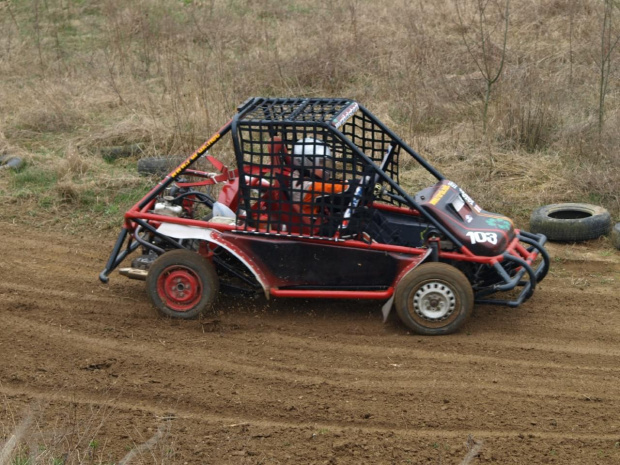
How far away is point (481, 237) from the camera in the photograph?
20.8 feet

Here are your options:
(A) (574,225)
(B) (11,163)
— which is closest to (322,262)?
(A) (574,225)

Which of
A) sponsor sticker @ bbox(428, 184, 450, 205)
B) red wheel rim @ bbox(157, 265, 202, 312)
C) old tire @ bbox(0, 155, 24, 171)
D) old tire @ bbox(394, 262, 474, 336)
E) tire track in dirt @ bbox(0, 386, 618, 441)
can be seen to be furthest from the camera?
old tire @ bbox(0, 155, 24, 171)

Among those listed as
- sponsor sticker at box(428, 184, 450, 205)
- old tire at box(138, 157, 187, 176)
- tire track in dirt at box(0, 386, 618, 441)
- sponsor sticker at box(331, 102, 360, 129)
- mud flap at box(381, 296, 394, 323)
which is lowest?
tire track in dirt at box(0, 386, 618, 441)

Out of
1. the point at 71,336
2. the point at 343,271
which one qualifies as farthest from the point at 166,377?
the point at 343,271

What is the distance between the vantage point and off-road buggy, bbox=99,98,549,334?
620 centimetres

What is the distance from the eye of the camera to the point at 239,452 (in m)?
4.84

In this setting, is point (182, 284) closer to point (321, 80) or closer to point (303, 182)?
point (303, 182)

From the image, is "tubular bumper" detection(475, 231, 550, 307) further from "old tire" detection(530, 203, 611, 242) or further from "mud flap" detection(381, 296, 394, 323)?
"old tire" detection(530, 203, 611, 242)

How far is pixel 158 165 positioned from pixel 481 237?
15.4ft

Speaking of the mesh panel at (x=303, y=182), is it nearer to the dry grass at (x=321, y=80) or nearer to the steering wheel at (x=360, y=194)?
the steering wheel at (x=360, y=194)

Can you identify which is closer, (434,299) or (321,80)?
(434,299)

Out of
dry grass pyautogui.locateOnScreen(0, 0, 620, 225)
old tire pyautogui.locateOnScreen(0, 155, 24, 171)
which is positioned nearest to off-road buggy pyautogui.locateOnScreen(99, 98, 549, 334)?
dry grass pyautogui.locateOnScreen(0, 0, 620, 225)

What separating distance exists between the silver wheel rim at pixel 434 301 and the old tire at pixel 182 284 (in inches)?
63.9

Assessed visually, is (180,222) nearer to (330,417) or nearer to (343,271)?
(343,271)
